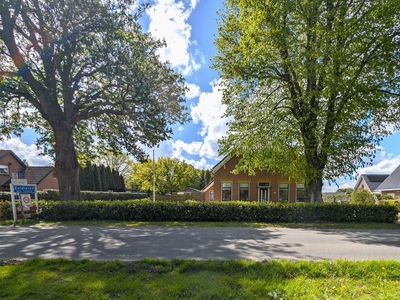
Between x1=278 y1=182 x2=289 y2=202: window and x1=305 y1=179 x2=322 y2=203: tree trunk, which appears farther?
x1=278 y1=182 x2=289 y2=202: window

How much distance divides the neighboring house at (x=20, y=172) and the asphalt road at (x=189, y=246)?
1115 inches

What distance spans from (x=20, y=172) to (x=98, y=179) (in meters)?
10.6

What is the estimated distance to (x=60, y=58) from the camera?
12891mm

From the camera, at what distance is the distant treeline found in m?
37.9

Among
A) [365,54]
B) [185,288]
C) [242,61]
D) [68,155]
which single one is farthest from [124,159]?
[185,288]

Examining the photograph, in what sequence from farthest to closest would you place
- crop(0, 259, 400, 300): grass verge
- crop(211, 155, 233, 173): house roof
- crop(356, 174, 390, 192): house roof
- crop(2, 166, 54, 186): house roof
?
crop(356, 174, 390, 192): house roof, crop(2, 166, 54, 186): house roof, crop(211, 155, 233, 173): house roof, crop(0, 259, 400, 300): grass verge

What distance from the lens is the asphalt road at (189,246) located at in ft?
19.7

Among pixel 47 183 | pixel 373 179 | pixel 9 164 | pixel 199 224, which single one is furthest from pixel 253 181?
pixel 373 179

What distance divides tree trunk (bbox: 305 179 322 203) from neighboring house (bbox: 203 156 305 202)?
880 cm

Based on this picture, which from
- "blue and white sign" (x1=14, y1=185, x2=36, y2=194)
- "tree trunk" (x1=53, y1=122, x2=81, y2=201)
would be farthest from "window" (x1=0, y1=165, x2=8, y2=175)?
"blue and white sign" (x1=14, y1=185, x2=36, y2=194)

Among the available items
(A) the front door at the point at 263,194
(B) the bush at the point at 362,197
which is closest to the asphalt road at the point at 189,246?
(B) the bush at the point at 362,197

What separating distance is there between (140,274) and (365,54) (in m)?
14.7

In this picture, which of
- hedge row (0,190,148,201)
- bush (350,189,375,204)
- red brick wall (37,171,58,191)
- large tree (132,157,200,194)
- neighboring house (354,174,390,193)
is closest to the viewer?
Answer: bush (350,189,375,204)

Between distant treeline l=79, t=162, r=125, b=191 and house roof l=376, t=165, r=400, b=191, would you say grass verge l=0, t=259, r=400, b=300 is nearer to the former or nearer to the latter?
distant treeline l=79, t=162, r=125, b=191
